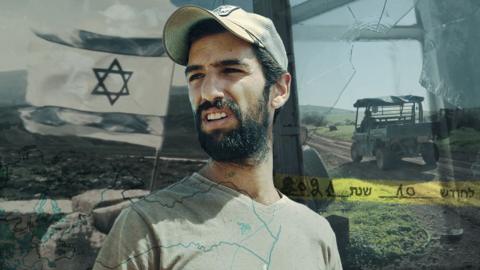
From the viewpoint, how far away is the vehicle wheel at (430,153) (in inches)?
117

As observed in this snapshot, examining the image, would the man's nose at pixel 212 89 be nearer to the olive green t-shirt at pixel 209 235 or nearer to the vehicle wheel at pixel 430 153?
the olive green t-shirt at pixel 209 235

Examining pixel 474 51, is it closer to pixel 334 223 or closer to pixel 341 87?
pixel 341 87

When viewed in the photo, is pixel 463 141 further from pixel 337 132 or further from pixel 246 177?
pixel 246 177

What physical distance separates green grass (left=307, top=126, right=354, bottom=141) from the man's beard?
1792 mm

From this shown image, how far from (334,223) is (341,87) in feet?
2.48

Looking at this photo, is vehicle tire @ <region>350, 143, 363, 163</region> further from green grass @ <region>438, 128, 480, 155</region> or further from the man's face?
the man's face

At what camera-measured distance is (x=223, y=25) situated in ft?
2.94

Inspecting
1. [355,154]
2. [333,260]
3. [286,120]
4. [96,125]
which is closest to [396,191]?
[355,154]

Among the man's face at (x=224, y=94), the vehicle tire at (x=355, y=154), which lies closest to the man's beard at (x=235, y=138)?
the man's face at (x=224, y=94)

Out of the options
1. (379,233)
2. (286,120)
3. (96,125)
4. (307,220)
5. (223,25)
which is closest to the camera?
(223,25)

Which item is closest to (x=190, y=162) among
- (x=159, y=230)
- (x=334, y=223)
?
(x=334, y=223)

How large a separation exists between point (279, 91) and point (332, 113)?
1789 mm

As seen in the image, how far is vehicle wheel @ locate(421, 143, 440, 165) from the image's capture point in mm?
2963

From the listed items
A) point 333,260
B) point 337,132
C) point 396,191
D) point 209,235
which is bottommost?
point 396,191
